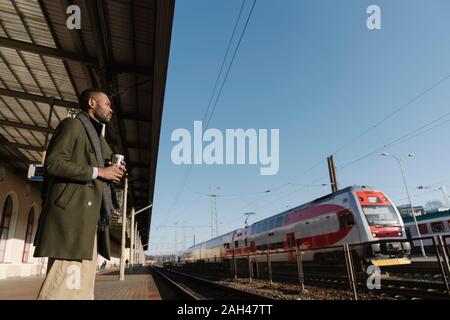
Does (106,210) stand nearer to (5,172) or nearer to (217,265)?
(5,172)

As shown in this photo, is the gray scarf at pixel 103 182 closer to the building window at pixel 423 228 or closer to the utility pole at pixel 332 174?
the utility pole at pixel 332 174

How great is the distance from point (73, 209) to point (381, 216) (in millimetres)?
12726

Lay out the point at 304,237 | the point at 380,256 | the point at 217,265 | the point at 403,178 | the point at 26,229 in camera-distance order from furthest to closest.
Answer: the point at 403,178 → the point at 217,265 → the point at 26,229 → the point at 304,237 → the point at 380,256

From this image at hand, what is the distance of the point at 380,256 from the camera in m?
10.5

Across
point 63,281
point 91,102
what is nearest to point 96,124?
point 91,102

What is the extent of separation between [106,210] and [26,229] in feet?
59.0

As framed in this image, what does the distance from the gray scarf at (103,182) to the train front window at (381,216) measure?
1184 centimetres

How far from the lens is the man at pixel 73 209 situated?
66.5 inches

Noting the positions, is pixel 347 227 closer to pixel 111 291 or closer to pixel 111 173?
pixel 111 291

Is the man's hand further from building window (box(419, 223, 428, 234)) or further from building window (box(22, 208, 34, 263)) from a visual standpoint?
building window (box(419, 223, 428, 234))

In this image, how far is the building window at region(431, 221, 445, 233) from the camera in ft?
75.9

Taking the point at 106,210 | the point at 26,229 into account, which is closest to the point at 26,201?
the point at 26,229

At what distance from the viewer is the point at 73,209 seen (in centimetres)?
176
